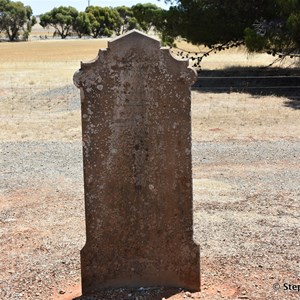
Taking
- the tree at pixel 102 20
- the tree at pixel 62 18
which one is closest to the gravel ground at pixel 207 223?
the tree at pixel 102 20

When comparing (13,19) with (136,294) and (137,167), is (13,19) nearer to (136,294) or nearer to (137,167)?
(137,167)

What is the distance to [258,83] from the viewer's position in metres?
23.2

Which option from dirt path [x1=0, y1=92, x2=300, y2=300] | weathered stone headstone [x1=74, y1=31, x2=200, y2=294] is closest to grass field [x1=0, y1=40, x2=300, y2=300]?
dirt path [x1=0, y1=92, x2=300, y2=300]

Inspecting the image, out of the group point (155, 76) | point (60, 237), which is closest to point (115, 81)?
point (155, 76)

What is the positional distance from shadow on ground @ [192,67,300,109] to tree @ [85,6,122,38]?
322 feet

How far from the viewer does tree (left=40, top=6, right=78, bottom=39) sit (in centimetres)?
12500

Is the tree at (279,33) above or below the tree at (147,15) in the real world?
below

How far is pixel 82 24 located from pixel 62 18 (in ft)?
21.1

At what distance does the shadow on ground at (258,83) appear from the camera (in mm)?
20578

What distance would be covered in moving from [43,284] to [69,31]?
13320cm

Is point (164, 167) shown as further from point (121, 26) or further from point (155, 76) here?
point (121, 26)

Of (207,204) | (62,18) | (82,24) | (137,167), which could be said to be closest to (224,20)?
(207,204)

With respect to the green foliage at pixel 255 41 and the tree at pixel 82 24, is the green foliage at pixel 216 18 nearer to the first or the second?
the green foliage at pixel 255 41

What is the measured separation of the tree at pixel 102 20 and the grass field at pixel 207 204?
358 feet
